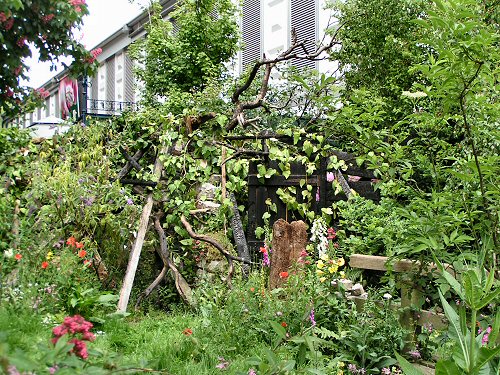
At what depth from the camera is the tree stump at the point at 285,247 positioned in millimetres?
4410

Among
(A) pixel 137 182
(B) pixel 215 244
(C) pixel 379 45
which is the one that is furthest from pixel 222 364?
(C) pixel 379 45

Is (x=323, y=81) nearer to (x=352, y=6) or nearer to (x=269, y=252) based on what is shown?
(x=269, y=252)

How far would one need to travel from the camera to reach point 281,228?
447cm

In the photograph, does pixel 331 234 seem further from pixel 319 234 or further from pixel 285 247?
pixel 285 247

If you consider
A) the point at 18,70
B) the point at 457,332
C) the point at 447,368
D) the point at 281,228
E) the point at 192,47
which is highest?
the point at 192,47

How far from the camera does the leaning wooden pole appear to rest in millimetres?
4879

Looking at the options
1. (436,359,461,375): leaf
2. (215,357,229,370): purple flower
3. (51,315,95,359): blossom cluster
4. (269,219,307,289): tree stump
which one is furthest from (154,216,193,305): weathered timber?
(51,315,95,359): blossom cluster

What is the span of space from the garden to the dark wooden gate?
0.01 metres

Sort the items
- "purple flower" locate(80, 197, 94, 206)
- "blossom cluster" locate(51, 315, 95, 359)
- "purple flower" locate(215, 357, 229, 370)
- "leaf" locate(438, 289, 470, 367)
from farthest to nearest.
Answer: "purple flower" locate(80, 197, 94, 206) → "purple flower" locate(215, 357, 229, 370) → "leaf" locate(438, 289, 470, 367) → "blossom cluster" locate(51, 315, 95, 359)

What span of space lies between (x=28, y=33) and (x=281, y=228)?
9.12 feet

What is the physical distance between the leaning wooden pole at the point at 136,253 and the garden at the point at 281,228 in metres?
0.02

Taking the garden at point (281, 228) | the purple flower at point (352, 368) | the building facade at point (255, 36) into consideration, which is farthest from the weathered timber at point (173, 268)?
the building facade at point (255, 36)

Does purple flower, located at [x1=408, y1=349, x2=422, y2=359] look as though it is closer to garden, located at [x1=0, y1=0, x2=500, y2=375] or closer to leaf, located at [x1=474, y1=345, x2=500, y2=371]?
garden, located at [x1=0, y1=0, x2=500, y2=375]

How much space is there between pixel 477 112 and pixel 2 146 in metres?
6.11
